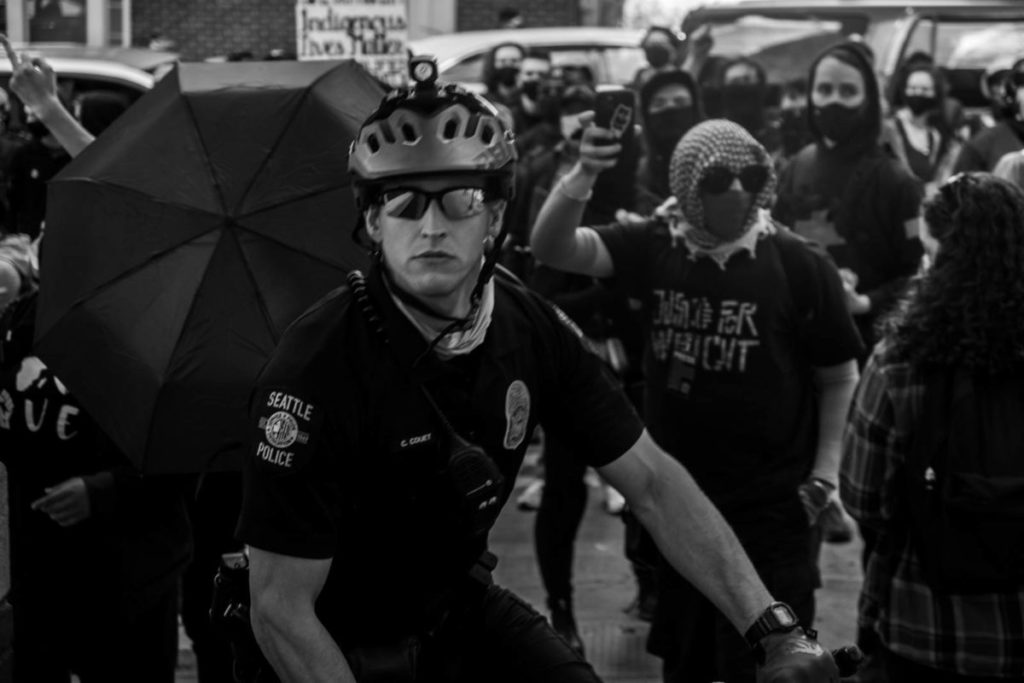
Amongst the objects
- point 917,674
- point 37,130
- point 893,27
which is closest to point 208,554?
point 917,674

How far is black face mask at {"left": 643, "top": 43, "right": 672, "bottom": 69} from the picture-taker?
416 inches

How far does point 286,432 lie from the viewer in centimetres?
290

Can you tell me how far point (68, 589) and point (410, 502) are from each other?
1749 mm

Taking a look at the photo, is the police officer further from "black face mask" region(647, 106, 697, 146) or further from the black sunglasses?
"black face mask" region(647, 106, 697, 146)

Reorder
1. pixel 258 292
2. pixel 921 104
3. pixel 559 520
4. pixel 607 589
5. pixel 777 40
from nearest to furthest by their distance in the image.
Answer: pixel 258 292, pixel 559 520, pixel 607 589, pixel 921 104, pixel 777 40

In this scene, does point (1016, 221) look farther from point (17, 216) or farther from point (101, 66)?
point (101, 66)

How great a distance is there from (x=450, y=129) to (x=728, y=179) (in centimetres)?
181

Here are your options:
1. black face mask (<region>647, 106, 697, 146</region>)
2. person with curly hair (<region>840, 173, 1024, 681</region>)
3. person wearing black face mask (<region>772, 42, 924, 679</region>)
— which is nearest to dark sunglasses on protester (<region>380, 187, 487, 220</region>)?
person with curly hair (<region>840, 173, 1024, 681</region>)

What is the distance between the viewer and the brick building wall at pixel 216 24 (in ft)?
64.3

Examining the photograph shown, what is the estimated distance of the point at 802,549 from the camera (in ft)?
15.8

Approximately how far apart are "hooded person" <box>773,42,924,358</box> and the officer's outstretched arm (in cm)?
280

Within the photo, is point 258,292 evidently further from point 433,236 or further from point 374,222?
point 433,236

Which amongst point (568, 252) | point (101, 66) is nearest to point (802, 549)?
point (568, 252)

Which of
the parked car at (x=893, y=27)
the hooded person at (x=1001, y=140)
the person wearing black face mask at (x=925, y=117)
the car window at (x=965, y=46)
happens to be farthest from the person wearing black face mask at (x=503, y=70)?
the hooded person at (x=1001, y=140)
